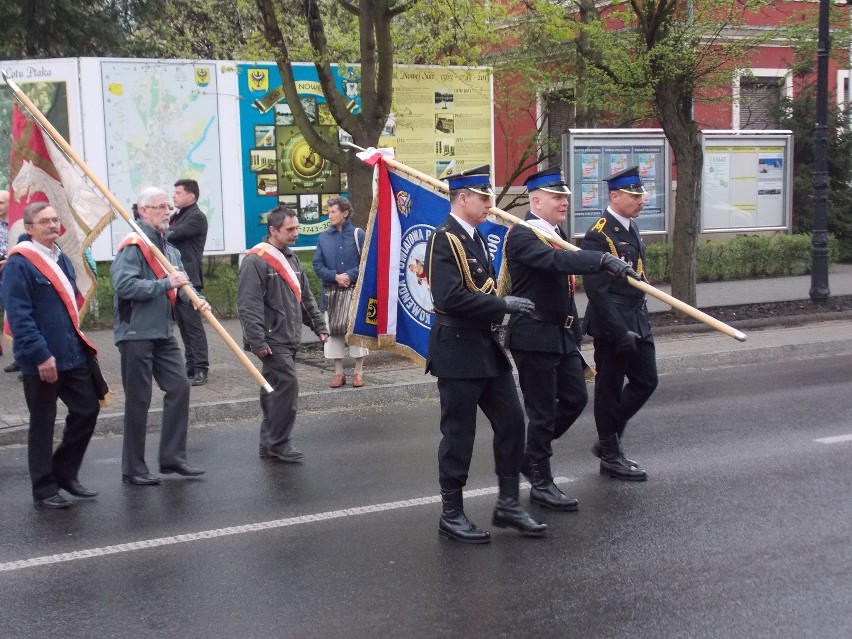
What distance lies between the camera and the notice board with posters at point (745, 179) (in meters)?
18.2

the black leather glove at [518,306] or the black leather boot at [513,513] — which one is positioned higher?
the black leather glove at [518,306]

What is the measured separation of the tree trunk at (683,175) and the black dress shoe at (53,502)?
9944 mm

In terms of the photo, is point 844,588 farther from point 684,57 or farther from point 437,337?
point 684,57

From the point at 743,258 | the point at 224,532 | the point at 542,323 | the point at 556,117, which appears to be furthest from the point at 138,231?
the point at 556,117

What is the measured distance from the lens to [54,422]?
22.7 feet

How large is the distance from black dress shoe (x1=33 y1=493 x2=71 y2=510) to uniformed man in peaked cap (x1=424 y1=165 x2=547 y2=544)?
2415 millimetres

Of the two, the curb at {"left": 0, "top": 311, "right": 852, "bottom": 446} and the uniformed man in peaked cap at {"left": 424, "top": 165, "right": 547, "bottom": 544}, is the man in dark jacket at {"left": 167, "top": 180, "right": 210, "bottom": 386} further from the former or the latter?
the uniformed man in peaked cap at {"left": 424, "top": 165, "right": 547, "bottom": 544}

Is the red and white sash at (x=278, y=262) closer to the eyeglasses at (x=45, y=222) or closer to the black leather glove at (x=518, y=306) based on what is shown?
the eyeglasses at (x=45, y=222)

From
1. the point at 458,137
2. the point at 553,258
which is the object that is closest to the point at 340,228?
the point at 553,258

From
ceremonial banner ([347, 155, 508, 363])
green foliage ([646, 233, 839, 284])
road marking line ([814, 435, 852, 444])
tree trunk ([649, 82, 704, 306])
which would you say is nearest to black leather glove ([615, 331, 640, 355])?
ceremonial banner ([347, 155, 508, 363])

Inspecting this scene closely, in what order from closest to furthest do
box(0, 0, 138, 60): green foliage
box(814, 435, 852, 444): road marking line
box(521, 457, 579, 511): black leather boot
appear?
box(521, 457, 579, 511): black leather boot
box(814, 435, 852, 444): road marking line
box(0, 0, 138, 60): green foliage

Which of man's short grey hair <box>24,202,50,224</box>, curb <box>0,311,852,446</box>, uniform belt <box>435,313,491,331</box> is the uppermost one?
man's short grey hair <box>24,202,50,224</box>

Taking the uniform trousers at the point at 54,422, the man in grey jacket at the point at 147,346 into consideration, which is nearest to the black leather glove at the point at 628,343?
the man in grey jacket at the point at 147,346

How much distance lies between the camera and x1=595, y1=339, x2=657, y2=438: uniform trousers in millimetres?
7168
